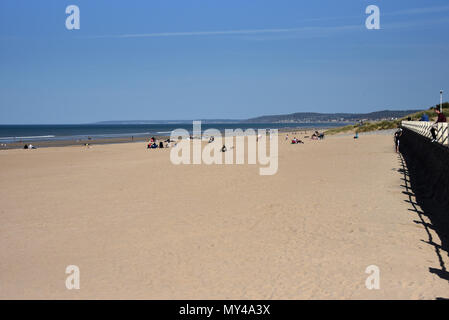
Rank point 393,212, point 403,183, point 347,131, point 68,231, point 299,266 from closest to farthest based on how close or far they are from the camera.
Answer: point 299,266
point 68,231
point 393,212
point 403,183
point 347,131

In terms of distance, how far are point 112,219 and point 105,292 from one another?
4670 millimetres

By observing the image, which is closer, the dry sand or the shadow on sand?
the dry sand

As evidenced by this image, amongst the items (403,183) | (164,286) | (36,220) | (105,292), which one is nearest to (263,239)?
(164,286)

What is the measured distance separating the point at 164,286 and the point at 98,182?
456 inches

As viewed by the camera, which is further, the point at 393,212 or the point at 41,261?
the point at 393,212

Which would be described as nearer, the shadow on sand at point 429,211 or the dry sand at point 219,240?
the dry sand at point 219,240

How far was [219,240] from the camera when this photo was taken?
932cm

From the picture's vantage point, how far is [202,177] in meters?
18.4

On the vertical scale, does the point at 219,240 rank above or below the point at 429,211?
below

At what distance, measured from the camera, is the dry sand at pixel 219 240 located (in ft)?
22.8

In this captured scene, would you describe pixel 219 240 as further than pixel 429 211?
No

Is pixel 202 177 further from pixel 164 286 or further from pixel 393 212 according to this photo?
pixel 164 286

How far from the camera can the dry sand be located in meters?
6.94
